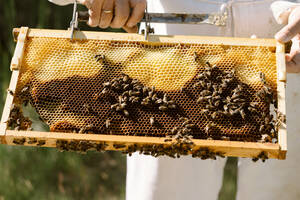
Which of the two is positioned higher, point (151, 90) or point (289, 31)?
point (289, 31)

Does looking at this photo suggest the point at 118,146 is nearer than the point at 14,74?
Yes

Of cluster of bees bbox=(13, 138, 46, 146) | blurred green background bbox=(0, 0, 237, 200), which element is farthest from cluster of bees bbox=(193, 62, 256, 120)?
blurred green background bbox=(0, 0, 237, 200)

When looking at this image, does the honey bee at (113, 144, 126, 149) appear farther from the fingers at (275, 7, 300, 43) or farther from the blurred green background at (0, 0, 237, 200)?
the blurred green background at (0, 0, 237, 200)

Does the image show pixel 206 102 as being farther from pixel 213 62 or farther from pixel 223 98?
pixel 213 62

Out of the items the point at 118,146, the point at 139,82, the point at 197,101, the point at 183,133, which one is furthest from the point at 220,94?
the point at 118,146

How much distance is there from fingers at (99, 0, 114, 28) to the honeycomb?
0.26m

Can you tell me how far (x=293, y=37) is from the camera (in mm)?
3348

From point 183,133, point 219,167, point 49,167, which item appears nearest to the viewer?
point 183,133

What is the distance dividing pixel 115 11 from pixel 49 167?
313 centimetres

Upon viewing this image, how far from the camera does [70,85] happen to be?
3207mm

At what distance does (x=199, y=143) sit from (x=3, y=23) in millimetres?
5052

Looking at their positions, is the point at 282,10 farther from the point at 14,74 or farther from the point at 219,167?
the point at 14,74

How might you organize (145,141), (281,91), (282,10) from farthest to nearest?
(282,10) < (281,91) < (145,141)

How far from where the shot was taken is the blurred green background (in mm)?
5625
